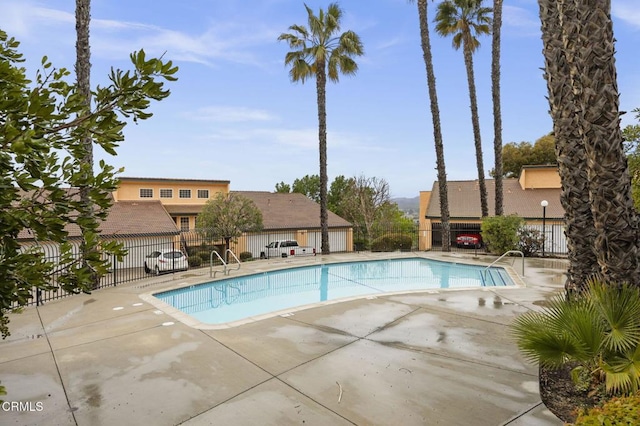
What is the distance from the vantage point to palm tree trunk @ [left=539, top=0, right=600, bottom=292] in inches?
194

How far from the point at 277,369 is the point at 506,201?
1091 inches

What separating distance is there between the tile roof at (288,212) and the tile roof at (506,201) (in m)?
8.31

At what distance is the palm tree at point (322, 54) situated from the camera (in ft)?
62.5

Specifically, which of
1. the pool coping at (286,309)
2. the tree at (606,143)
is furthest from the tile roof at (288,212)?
the tree at (606,143)

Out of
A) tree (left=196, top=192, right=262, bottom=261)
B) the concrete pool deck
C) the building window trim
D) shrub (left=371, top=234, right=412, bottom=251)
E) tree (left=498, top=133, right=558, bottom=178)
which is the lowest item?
the concrete pool deck

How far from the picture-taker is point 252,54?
19.9m

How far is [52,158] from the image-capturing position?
250 centimetres

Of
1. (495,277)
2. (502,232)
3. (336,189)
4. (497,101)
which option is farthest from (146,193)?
(495,277)

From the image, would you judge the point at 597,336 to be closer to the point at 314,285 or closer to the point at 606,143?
the point at 606,143

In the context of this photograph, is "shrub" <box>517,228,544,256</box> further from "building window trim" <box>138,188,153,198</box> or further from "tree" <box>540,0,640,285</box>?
"building window trim" <box>138,188,153,198</box>

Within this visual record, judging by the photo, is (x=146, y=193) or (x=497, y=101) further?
(x=146, y=193)

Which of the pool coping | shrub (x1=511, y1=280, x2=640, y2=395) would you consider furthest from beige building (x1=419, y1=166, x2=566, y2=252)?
shrub (x1=511, y1=280, x2=640, y2=395)

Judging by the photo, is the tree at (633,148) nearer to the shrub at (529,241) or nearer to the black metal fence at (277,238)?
the shrub at (529,241)

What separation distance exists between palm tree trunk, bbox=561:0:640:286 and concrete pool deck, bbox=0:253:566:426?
186 centimetres
